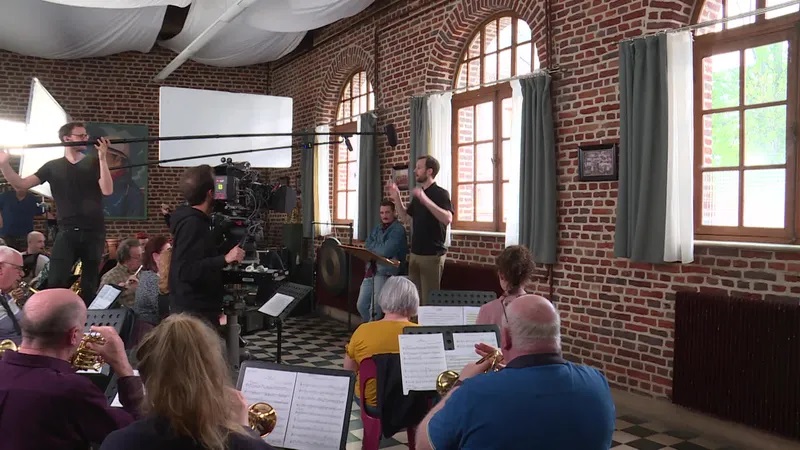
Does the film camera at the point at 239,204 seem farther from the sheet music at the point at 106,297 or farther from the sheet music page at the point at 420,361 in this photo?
the sheet music page at the point at 420,361

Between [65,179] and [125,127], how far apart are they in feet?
21.7

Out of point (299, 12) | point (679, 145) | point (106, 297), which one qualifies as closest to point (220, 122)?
point (299, 12)

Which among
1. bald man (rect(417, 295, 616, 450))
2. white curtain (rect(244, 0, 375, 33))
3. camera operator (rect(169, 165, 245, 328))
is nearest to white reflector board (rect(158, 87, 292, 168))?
white curtain (rect(244, 0, 375, 33))

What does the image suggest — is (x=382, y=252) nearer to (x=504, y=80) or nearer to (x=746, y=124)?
(x=504, y=80)

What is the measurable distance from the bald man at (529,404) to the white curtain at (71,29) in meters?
7.95

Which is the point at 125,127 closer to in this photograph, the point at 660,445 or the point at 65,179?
the point at 65,179

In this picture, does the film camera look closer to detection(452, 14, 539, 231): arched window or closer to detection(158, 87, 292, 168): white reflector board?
detection(452, 14, 539, 231): arched window

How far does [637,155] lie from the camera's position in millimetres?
4664

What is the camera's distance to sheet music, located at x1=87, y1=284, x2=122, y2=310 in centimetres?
393

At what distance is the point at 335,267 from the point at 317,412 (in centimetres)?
A: 638

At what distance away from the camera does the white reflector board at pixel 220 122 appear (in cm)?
913

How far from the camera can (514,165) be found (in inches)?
227

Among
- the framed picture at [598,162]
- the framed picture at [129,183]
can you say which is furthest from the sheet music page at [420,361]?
the framed picture at [129,183]

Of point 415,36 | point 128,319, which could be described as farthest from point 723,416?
point 415,36
